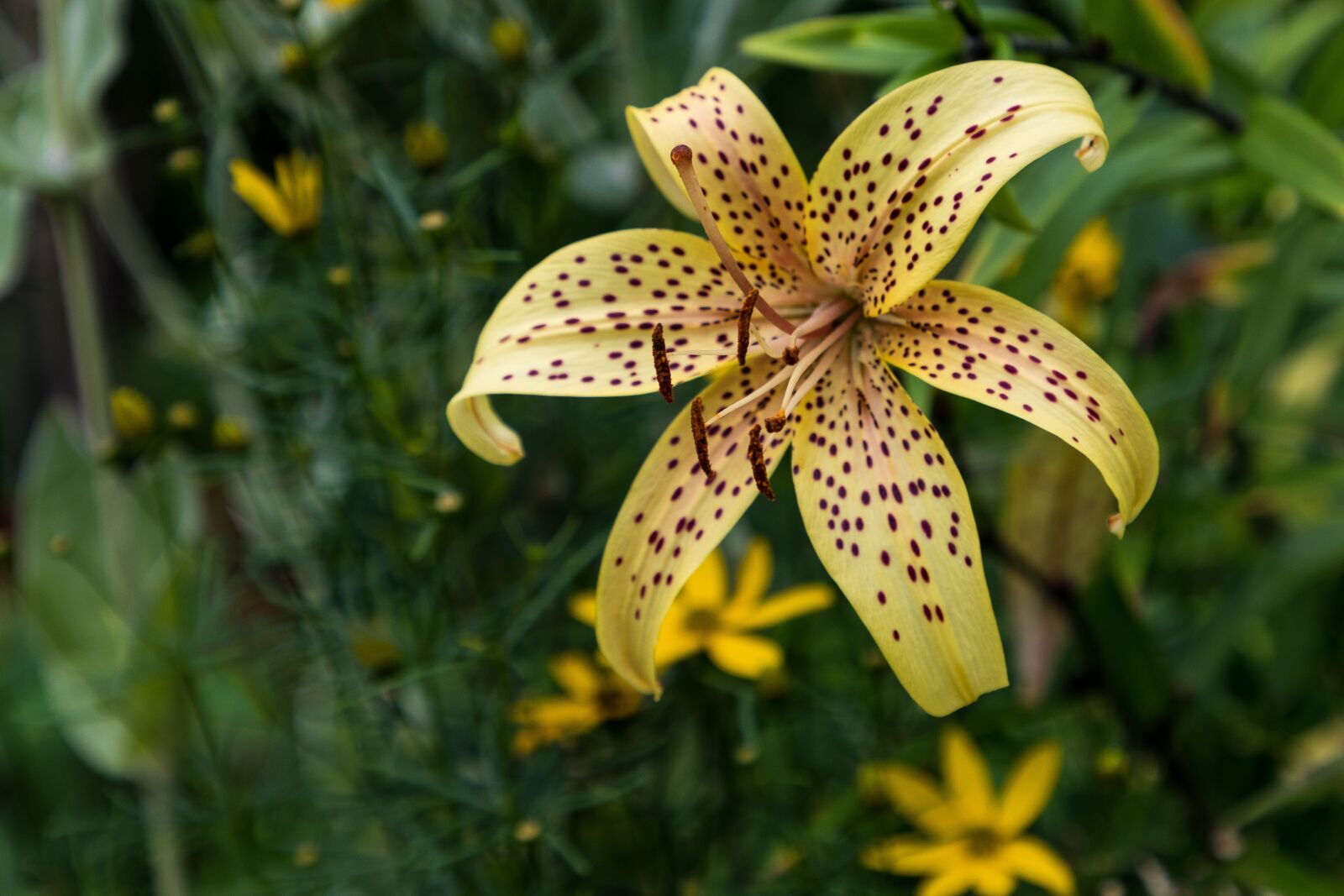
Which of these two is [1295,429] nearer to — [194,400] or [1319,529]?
[1319,529]

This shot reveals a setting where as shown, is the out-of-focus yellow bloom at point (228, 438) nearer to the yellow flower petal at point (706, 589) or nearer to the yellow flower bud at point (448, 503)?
the yellow flower bud at point (448, 503)

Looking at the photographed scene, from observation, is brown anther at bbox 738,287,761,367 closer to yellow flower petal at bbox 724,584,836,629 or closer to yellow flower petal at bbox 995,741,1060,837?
yellow flower petal at bbox 724,584,836,629

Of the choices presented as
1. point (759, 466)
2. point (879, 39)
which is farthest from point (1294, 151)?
point (759, 466)

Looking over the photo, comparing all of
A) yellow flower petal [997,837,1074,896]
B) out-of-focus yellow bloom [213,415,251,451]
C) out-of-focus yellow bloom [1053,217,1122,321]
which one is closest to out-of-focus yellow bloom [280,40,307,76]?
out-of-focus yellow bloom [213,415,251,451]

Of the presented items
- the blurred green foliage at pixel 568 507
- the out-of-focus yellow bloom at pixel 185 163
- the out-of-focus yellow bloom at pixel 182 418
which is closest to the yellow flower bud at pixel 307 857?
the blurred green foliage at pixel 568 507

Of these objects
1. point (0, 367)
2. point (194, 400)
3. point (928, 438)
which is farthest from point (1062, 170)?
point (0, 367)

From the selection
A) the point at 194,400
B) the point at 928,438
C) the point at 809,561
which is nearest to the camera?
the point at 928,438
